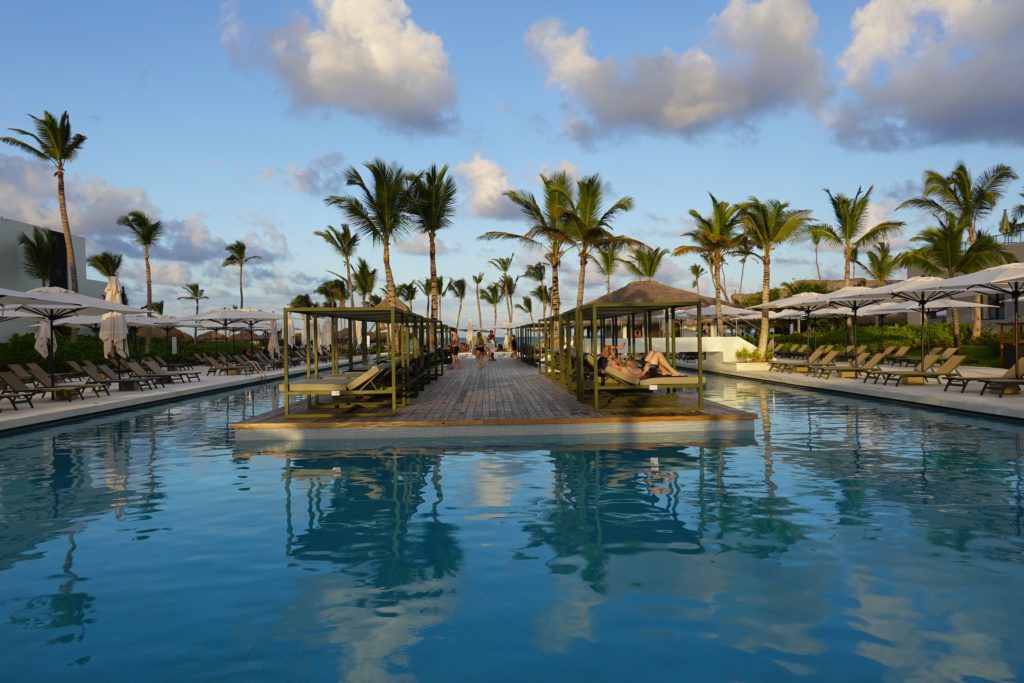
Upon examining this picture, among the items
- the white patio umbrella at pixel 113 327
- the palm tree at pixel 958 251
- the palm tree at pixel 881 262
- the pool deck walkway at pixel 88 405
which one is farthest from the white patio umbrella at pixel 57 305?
the palm tree at pixel 881 262

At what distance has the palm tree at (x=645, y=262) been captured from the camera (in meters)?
51.7

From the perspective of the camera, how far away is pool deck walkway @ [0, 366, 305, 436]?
1234 cm

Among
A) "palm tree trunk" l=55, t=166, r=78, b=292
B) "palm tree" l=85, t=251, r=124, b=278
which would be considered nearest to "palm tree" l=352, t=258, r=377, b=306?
"palm tree" l=85, t=251, r=124, b=278

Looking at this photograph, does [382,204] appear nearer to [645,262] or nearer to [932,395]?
[932,395]

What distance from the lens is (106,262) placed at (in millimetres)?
48031

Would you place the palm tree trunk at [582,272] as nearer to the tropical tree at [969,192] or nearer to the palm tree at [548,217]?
the palm tree at [548,217]

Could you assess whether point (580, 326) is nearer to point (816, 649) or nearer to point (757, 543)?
point (757, 543)

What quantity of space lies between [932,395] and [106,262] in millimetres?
50434

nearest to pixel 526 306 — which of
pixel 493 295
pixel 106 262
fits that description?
pixel 493 295

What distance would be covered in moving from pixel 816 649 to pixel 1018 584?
1.93 metres

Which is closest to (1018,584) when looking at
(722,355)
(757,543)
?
(757,543)

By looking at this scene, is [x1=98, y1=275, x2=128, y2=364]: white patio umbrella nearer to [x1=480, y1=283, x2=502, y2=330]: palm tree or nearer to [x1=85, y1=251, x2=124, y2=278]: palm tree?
[x1=85, y1=251, x2=124, y2=278]: palm tree

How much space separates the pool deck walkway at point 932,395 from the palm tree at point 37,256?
34.8 m

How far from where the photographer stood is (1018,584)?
4633mm
